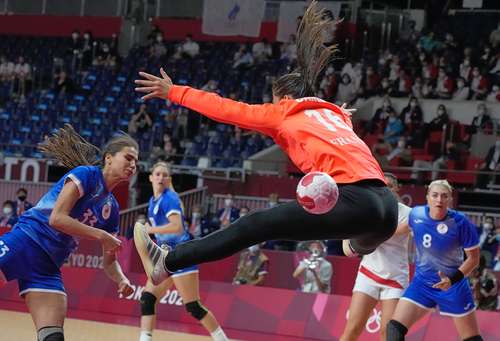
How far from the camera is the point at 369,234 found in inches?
228

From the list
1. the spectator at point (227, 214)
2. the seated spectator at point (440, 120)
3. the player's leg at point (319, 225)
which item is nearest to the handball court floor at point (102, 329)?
the spectator at point (227, 214)

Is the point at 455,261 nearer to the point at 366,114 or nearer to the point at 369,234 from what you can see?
the point at 369,234

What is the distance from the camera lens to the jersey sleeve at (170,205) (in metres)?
10.4

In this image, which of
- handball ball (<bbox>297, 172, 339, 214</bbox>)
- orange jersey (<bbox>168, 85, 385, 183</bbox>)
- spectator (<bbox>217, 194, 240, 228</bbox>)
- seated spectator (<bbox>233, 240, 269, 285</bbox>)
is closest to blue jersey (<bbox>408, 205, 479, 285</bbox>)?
orange jersey (<bbox>168, 85, 385, 183</bbox>)

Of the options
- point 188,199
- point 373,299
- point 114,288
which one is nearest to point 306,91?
point 373,299

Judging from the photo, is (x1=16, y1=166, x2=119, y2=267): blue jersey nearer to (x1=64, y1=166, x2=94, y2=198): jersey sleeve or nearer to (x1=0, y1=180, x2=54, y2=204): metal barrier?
(x1=64, y1=166, x2=94, y2=198): jersey sleeve

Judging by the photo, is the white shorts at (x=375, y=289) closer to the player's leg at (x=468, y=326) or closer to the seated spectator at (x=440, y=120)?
the player's leg at (x=468, y=326)

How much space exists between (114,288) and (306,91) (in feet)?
29.9

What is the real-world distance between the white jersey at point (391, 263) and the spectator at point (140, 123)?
15.2 meters

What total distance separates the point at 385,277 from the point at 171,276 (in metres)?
2.21

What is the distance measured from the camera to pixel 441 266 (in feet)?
30.5

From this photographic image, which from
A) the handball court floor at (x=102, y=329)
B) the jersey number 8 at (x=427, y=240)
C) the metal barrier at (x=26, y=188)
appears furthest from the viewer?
the metal barrier at (x=26, y=188)

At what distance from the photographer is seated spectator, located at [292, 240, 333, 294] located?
14.2 metres

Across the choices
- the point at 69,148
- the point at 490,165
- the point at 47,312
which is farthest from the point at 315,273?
the point at 47,312
